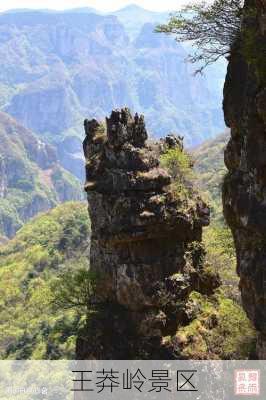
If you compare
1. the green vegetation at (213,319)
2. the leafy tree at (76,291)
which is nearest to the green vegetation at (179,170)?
the green vegetation at (213,319)

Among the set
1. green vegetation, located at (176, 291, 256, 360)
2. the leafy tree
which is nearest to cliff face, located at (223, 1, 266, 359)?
green vegetation, located at (176, 291, 256, 360)

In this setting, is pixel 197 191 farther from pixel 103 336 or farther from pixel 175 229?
pixel 103 336

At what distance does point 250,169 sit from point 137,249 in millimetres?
14884

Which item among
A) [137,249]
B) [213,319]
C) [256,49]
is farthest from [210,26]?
[213,319]

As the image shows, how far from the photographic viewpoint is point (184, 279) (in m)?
42.0

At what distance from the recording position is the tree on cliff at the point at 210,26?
31.9m

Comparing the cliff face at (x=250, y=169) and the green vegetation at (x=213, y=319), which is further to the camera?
the green vegetation at (x=213, y=319)

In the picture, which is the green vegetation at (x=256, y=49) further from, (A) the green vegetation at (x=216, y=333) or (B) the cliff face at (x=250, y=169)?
(A) the green vegetation at (x=216, y=333)

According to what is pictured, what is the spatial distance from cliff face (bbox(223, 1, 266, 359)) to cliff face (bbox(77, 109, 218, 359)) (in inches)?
446

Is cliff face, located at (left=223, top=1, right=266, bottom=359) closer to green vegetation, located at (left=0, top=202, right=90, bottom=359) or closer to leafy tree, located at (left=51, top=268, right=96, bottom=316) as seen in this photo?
leafy tree, located at (left=51, top=268, right=96, bottom=316)

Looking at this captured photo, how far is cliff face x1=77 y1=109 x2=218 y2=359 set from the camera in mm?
40812

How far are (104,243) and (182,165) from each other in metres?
8.23

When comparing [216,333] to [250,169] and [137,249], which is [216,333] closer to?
[137,249]

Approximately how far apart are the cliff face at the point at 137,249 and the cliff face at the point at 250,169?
37.2ft
